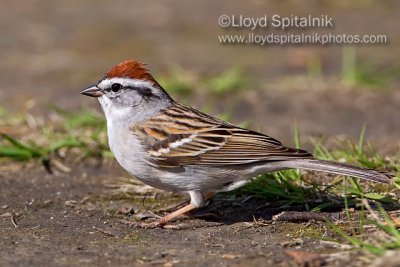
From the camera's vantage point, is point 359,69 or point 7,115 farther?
point 359,69

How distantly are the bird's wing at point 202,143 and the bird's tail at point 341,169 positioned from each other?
0.06 m

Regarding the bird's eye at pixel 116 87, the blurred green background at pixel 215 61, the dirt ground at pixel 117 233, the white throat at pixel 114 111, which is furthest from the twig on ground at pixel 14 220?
the blurred green background at pixel 215 61

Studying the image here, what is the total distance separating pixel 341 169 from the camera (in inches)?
206

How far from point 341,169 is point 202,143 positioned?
0.99m

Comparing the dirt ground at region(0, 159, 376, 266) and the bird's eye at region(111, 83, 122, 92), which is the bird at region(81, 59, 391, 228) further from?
the dirt ground at region(0, 159, 376, 266)

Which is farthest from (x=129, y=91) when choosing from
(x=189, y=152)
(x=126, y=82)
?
(x=189, y=152)

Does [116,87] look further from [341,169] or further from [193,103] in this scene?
[193,103]

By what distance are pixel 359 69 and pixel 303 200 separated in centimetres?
422

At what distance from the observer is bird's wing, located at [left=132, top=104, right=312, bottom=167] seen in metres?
5.48

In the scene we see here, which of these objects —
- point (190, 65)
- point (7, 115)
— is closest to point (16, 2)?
point (190, 65)

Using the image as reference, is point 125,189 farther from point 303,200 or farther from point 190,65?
point 190,65

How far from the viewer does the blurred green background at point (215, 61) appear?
8.85 meters

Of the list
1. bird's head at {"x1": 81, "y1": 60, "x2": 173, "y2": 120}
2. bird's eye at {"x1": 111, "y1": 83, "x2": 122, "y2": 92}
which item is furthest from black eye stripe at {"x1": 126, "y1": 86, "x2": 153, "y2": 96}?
bird's eye at {"x1": 111, "y1": 83, "x2": 122, "y2": 92}

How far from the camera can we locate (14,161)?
23.1ft
